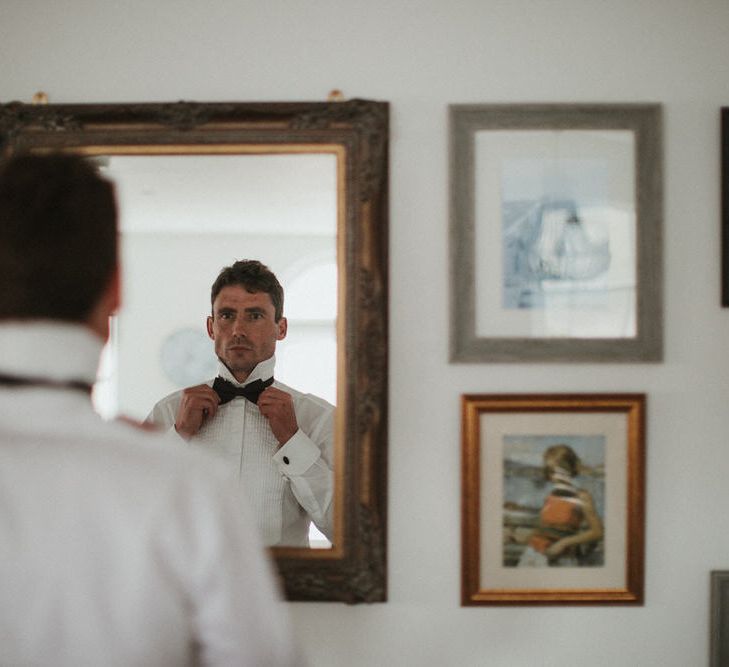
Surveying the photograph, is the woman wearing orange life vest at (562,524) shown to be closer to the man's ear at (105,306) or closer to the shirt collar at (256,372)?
the shirt collar at (256,372)

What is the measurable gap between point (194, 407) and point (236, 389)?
0.10m

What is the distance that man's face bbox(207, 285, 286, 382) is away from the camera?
159 cm

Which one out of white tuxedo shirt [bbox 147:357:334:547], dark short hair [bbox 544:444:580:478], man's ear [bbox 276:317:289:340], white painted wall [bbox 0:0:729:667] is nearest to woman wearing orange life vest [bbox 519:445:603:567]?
dark short hair [bbox 544:444:580:478]

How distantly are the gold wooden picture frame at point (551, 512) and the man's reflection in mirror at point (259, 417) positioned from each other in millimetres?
318

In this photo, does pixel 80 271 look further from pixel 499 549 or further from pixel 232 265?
pixel 499 549

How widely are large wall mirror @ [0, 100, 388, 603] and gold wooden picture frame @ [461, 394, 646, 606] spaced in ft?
0.72

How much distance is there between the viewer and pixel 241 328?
1.59m

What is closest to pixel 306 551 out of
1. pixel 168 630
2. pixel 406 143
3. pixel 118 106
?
pixel 168 630

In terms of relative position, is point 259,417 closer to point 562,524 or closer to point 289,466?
point 289,466

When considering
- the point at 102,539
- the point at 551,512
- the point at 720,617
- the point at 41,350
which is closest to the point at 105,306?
the point at 41,350

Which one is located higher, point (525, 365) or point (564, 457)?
point (525, 365)

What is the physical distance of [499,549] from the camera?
1.60 metres

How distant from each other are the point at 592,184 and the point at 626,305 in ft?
0.88

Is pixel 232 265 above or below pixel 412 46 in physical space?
below
